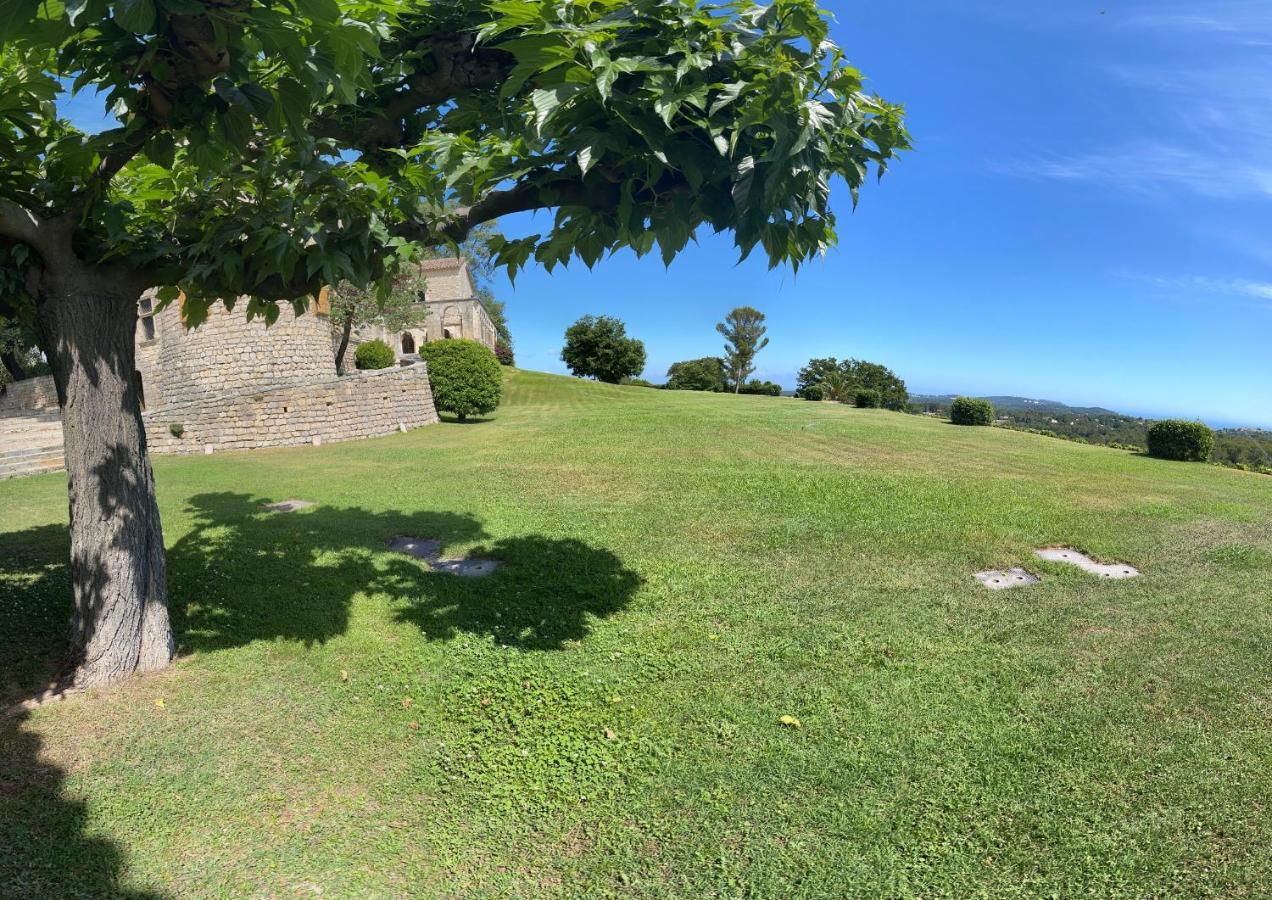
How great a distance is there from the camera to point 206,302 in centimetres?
429

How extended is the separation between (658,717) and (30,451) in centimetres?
1716

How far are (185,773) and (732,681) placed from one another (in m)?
3.17

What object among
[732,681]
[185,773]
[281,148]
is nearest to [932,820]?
[732,681]

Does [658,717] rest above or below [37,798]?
above

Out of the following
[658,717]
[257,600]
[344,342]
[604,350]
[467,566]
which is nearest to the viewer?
[658,717]

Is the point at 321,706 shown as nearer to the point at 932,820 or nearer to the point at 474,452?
the point at 932,820

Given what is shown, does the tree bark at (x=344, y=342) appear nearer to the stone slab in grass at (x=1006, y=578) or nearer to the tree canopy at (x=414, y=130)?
the tree canopy at (x=414, y=130)

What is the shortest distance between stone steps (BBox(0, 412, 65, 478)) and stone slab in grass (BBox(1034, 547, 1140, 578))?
1749cm

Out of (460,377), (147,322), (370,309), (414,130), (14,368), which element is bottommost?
(14,368)

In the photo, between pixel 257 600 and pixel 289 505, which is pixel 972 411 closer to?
pixel 289 505

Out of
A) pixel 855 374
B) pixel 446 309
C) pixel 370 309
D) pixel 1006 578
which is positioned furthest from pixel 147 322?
pixel 855 374

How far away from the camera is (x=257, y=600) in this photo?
5.39 meters

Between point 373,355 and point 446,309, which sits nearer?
point 373,355

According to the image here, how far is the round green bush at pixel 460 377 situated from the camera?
21594 millimetres
